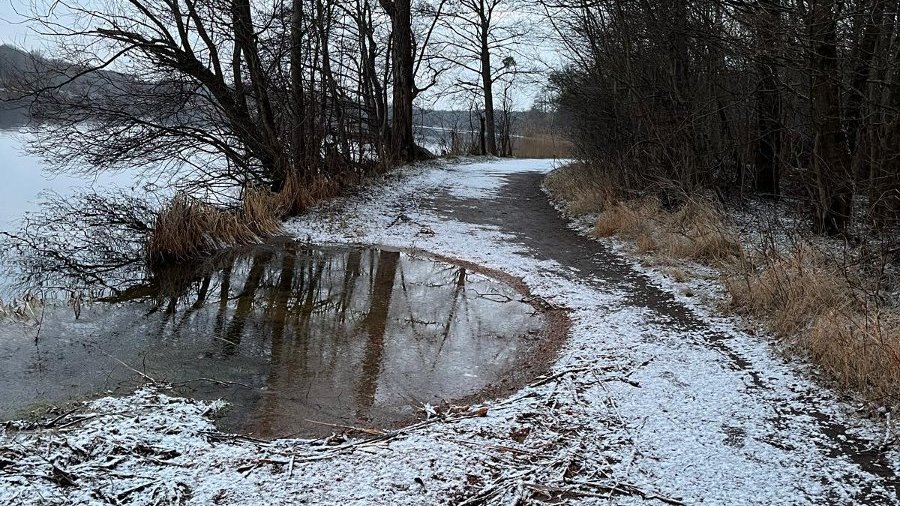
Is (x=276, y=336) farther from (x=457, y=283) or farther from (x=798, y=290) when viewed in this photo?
(x=798, y=290)

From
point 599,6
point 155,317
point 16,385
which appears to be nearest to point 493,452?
point 16,385

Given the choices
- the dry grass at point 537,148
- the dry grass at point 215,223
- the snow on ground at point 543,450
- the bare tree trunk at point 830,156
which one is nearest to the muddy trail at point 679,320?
the snow on ground at point 543,450

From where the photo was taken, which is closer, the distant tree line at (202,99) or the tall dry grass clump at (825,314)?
the tall dry grass clump at (825,314)

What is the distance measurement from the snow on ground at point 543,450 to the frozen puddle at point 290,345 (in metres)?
0.32

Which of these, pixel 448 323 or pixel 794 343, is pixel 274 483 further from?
pixel 794 343

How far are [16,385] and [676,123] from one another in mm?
8113

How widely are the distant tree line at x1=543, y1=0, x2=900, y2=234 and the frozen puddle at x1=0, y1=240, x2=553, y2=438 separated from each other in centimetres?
341

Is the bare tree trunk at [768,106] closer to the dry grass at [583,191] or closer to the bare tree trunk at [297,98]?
the dry grass at [583,191]

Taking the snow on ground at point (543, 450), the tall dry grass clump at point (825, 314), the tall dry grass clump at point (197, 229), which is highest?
the tall dry grass clump at point (197, 229)

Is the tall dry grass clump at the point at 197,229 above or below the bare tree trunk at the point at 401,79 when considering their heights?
below

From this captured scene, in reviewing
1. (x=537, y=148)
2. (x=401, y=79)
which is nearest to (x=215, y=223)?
(x=401, y=79)

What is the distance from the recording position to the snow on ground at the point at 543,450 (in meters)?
2.78

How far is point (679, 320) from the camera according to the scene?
525 centimetres

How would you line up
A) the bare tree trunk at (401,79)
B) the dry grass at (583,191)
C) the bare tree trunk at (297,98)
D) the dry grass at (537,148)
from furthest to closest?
the dry grass at (537,148), the bare tree trunk at (401,79), the bare tree trunk at (297,98), the dry grass at (583,191)
